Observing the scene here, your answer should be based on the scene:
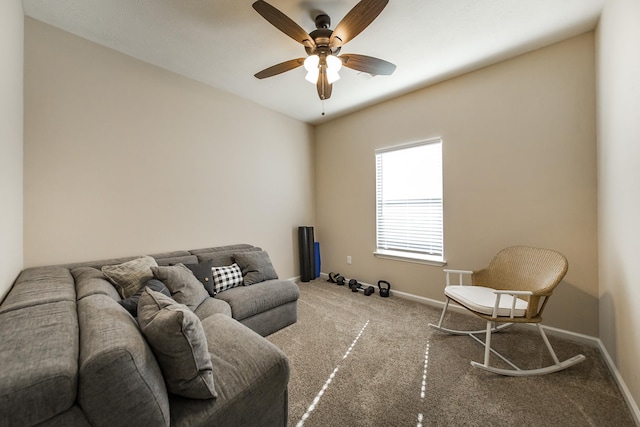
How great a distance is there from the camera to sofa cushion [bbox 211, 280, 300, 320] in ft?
7.30

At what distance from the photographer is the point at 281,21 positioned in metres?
1.65

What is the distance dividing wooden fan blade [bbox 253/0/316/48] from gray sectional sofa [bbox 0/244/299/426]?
1.83 meters

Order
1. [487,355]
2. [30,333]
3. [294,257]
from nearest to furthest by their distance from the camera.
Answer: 1. [30,333]
2. [487,355]
3. [294,257]

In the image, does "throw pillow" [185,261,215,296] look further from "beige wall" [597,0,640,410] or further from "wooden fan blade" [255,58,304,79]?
"beige wall" [597,0,640,410]

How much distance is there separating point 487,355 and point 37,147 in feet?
12.7

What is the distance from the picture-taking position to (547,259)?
83.3 inches

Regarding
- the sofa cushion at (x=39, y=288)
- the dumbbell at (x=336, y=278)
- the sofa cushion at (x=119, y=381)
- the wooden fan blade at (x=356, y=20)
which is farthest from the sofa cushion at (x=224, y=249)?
the wooden fan blade at (x=356, y=20)

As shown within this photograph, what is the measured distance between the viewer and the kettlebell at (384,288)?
3.38 metres

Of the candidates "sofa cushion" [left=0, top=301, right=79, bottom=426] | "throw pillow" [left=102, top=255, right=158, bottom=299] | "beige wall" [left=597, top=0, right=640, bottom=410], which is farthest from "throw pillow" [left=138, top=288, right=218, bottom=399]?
"beige wall" [left=597, top=0, right=640, bottom=410]

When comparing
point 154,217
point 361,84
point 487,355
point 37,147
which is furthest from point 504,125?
point 37,147

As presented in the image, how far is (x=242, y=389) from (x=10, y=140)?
2094 mm

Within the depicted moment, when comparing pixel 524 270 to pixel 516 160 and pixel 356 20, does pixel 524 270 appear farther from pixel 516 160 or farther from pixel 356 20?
pixel 356 20

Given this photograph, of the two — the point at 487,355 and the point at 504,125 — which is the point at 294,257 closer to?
the point at 487,355

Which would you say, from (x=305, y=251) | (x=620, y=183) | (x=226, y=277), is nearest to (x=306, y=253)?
(x=305, y=251)
